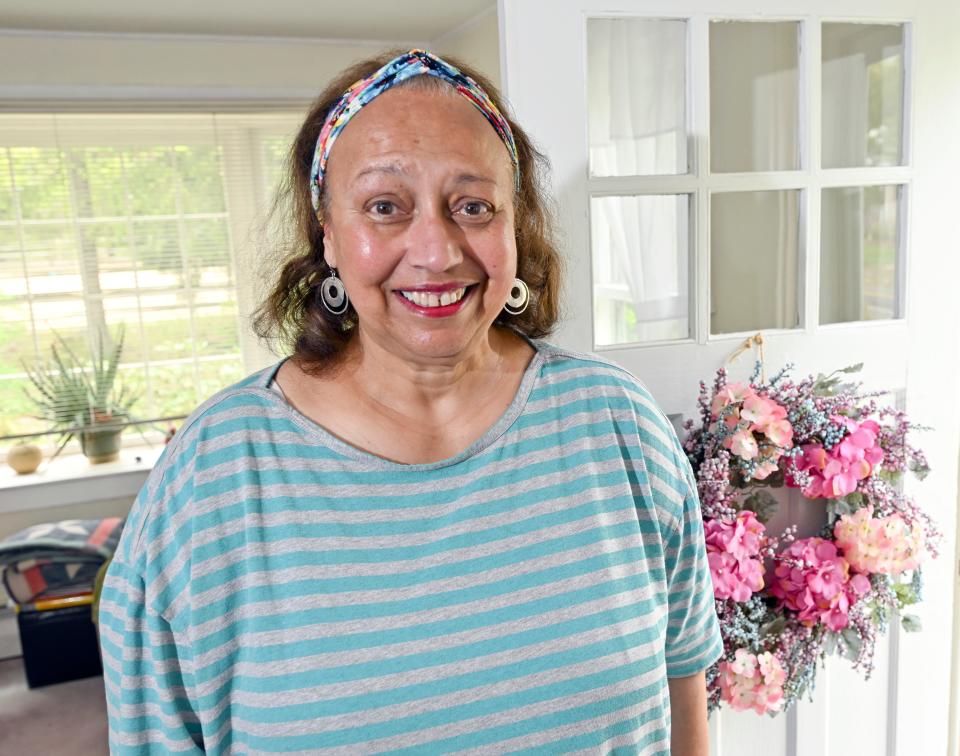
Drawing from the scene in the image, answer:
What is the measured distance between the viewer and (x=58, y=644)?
3.12 m

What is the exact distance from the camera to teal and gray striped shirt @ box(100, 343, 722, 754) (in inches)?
32.7

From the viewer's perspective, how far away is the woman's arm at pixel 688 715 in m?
1.11

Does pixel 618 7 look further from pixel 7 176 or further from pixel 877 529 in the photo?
pixel 7 176

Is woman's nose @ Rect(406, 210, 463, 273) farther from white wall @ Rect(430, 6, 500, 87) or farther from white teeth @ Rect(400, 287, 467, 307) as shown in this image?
white wall @ Rect(430, 6, 500, 87)

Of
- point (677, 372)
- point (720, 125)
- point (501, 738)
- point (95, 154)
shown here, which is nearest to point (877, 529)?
point (677, 372)

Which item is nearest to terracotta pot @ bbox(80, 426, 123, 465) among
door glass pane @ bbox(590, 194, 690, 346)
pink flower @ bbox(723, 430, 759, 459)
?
door glass pane @ bbox(590, 194, 690, 346)

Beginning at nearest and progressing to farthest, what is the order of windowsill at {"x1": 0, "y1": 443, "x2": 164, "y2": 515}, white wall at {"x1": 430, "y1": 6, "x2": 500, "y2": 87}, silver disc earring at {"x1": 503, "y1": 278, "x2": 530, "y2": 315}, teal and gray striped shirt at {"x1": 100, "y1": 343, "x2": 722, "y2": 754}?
teal and gray striped shirt at {"x1": 100, "y1": 343, "x2": 722, "y2": 754} → silver disc earring at {"x1": 503, "y1": 278, "x2": 530, "y2": 315} → white wall at {"x1": 430, "y1": 6, "x2": 500, "y2": 87} → windowsill at {"x1": 0, "y1": 443, "x2": 164, "y2": 515}

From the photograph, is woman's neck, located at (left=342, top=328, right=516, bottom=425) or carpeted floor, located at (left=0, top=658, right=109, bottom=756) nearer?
woman's neck, located at (left=342, top=328, right=516, bottom=425)

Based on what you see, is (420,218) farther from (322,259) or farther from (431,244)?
(322,259)

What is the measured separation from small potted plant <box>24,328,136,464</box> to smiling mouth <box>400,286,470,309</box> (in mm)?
3350

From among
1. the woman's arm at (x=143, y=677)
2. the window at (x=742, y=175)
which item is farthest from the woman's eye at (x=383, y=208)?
the window at (x=742, y=175)

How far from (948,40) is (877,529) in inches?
36.7

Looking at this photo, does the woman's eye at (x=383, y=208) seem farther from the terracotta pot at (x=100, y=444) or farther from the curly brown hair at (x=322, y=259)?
the terracotta pot at (x=100, y=444)

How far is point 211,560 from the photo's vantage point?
84 centimetres
